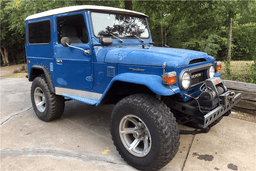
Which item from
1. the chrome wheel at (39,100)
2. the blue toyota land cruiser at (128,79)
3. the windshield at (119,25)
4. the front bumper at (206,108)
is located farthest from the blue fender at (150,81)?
the chrome wheel at (39,100)

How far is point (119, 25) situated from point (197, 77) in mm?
1680

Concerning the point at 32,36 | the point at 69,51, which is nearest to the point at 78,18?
the point at 69,51

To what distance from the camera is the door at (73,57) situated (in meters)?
3.45

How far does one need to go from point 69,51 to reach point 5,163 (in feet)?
6.63

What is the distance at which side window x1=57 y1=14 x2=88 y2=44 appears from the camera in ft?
11.4

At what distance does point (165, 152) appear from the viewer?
8.24 ft

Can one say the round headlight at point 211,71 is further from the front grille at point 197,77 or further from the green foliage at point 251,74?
the green foliage at point 251,74

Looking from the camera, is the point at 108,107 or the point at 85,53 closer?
the point at 85,53

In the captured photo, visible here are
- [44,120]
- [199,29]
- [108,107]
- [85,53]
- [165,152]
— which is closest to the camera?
[165,152]

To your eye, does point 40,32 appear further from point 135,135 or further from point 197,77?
point 197,77

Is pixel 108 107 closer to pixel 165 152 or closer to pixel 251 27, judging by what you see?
pixel 165 152

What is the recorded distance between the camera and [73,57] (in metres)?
3.61

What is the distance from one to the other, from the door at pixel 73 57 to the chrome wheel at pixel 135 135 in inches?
38.9

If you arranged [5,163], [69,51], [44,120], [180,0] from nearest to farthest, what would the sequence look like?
[5,163] < [69,51] < [44,120] < [180,0]
